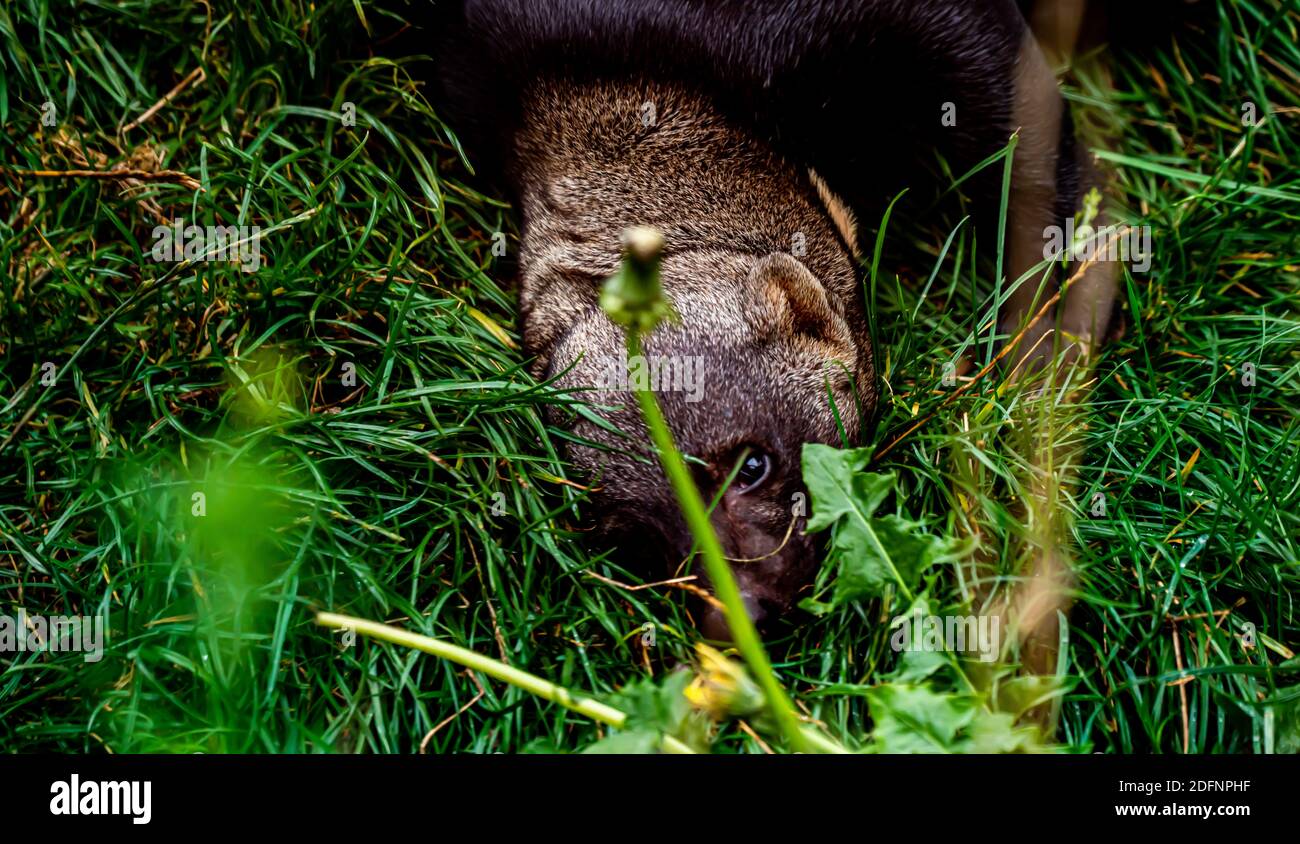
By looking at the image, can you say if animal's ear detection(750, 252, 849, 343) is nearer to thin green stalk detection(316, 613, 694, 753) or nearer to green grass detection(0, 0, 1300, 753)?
green grass detection(0, 0, 1300, 753)

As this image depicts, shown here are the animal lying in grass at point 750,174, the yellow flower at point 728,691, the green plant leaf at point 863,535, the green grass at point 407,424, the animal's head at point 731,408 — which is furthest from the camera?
the animal lying in grass at point 750,174

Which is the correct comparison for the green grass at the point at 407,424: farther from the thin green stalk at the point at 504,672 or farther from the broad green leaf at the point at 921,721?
the thin green stalk at the point at 504,672

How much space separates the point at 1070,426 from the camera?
3.86 meters

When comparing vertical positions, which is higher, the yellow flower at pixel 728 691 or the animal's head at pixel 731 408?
the animal's head at pixel 731 408

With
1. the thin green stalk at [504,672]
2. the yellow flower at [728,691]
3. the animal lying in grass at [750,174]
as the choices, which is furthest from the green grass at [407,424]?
the yellow flower at [728,691]

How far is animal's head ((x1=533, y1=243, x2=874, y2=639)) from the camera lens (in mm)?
3523

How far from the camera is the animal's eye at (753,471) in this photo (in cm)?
358

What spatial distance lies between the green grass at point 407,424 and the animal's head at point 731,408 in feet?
0.57

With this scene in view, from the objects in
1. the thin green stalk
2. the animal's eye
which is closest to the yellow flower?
the thin green stalk

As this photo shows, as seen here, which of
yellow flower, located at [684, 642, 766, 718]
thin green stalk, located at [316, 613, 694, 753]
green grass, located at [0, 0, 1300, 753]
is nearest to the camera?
yellow flower, located at [684, 642, 766, 718]

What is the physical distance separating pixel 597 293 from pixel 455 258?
791mm

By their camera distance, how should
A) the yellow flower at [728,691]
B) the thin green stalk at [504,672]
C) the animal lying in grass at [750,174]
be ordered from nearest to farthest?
the yellow flower at [728,691], the thin green stalk at [504,672], the animal lying in grass at [750,174]

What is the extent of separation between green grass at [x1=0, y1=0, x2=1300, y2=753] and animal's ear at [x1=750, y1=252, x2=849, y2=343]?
42 cm
